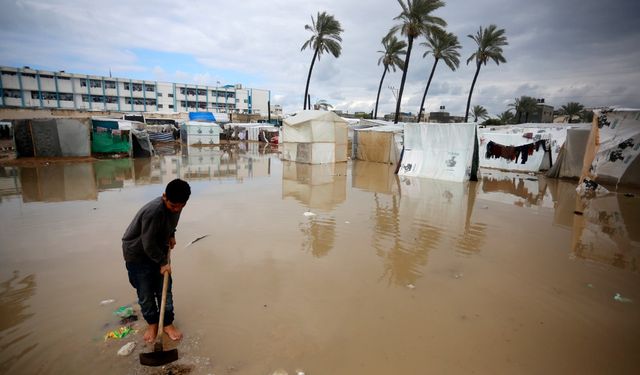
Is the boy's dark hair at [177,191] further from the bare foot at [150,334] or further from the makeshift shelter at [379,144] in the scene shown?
the makeshift shelter at [379,144]

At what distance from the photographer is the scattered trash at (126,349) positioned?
263 cm

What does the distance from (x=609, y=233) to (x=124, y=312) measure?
8.47 meters

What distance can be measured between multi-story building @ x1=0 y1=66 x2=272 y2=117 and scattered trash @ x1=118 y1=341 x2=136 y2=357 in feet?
208

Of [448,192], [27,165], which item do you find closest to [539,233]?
[448,192]

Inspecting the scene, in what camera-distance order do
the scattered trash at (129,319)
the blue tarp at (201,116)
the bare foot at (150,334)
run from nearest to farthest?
1. the bare foot at (150,334)
2. the scattered trash at (129,319)
3. the blue tarp at (201,116)

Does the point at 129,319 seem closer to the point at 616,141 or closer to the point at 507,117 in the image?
the point at 616,141

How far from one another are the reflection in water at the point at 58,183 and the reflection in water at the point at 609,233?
11.0 metres

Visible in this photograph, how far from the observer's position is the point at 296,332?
2.99 m

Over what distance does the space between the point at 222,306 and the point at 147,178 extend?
973 centimetres

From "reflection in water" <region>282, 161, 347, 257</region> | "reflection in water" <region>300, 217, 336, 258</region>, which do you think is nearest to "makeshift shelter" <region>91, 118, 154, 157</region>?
"reflection in water" <region>282, 161, 347, 257</region>

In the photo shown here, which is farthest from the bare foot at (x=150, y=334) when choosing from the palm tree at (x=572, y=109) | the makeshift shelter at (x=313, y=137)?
the palm tree at (x=572, y=109)

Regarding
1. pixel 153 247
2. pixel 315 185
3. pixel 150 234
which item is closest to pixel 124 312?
pixel 153 247

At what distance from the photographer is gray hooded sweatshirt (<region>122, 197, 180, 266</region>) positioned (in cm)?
247

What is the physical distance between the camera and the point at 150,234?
96.5 inches
